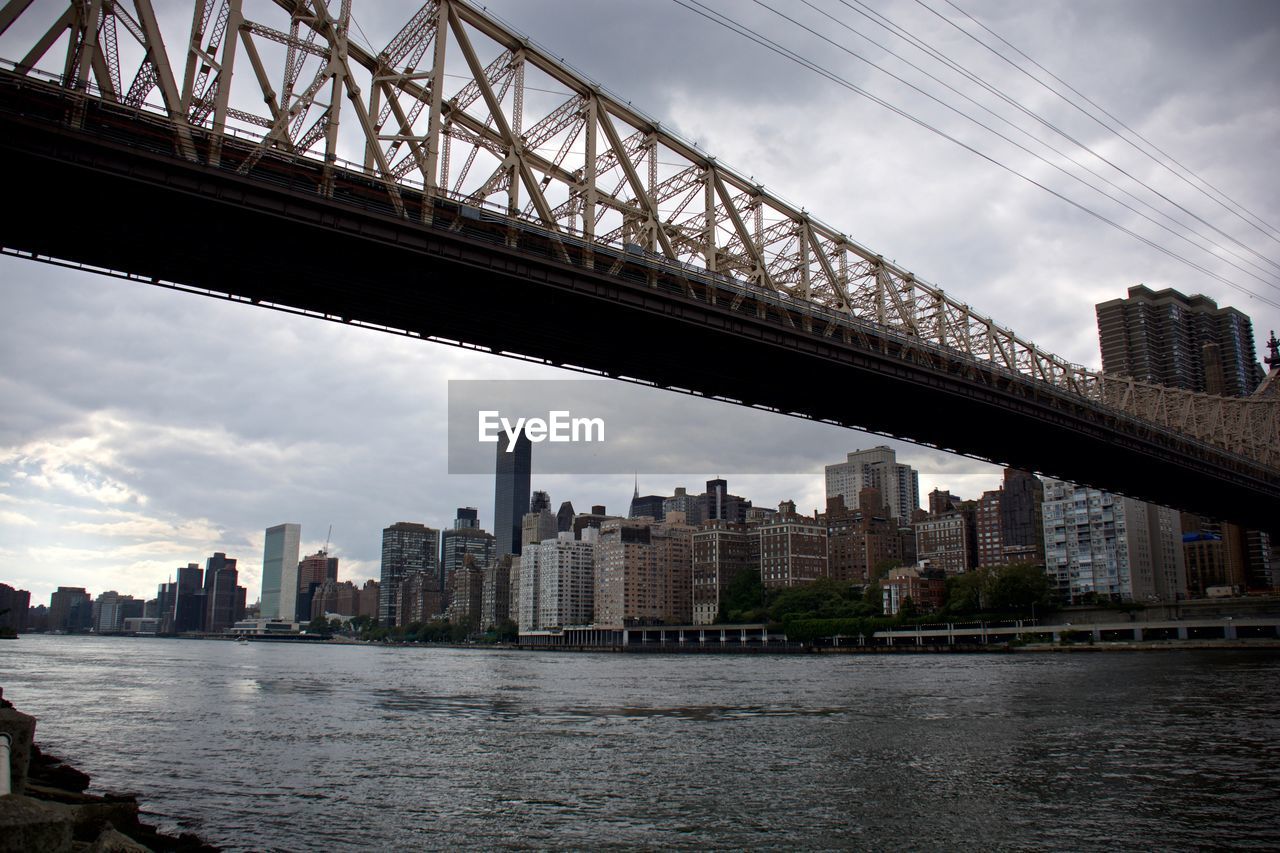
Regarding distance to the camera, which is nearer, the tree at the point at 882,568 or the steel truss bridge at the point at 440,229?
the steel truss bridge at the point at 440,229

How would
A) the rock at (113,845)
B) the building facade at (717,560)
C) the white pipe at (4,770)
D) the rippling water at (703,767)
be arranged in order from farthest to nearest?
the building facade at (717,560), the rippling water at (703,767), the rock at (113,845), the white pipe at (4,770)

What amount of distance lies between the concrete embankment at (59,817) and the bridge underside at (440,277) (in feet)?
49.0

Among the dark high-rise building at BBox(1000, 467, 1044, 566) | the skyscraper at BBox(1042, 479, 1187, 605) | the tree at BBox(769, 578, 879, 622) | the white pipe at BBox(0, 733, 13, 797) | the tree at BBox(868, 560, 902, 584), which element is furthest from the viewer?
the dark high-rise building at BBox(1000, 467, 1044, 566)

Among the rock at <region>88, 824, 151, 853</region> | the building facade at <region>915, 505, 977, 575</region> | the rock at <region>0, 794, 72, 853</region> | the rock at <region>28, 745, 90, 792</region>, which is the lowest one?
the rock at <region>28, 745, 90, 792</region>

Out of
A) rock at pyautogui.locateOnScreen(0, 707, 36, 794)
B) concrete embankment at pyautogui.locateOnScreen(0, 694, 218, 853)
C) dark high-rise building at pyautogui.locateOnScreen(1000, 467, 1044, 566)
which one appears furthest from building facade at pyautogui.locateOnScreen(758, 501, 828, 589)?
rock at pyautogui.locateOnScreen(0, 707, 36, 794)

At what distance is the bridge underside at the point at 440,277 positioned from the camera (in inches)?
989

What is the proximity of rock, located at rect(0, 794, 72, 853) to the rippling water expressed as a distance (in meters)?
7.69

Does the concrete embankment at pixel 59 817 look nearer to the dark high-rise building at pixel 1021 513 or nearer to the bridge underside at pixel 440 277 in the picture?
the bridge underside at pixel 440 277

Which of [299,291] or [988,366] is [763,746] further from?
[988,366]

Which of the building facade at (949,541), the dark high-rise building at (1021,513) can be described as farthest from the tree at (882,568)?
the dark high-rise building at (1021,513)

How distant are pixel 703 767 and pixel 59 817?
15.7 m

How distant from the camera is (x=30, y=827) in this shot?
21.8 ft

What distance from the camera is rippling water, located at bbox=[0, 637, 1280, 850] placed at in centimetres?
1466

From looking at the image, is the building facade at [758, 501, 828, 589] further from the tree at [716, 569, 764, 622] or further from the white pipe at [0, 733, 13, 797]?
the white pipe at [0, 733, 13, 797]
